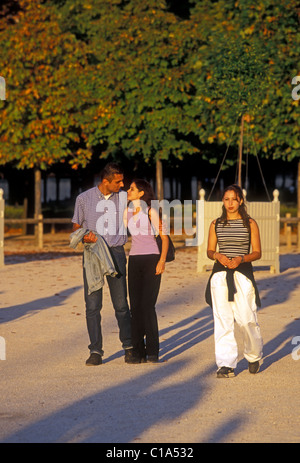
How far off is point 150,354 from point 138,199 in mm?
1518

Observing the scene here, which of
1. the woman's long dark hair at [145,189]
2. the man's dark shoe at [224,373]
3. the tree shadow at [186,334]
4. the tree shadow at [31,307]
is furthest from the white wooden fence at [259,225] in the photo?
the man's dark shoe at [224,373]

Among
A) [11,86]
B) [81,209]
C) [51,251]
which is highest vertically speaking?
[11,86]

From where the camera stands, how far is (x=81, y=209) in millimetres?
9438

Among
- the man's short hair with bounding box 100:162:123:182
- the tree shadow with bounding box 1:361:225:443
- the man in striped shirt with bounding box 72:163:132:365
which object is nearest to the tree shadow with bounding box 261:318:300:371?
the tree shadow with bounding box 1:361:225:443

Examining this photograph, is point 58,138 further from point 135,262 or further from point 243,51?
point 135,262

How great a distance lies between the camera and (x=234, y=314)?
28.9 feet

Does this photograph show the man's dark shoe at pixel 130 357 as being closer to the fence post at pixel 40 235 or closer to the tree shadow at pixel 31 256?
the tree shadow at pixel 31 256

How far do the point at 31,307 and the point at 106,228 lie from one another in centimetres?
488

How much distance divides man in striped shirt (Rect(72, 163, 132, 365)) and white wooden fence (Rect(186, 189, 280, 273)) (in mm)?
9877

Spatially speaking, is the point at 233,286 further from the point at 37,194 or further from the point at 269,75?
the point at 37,194

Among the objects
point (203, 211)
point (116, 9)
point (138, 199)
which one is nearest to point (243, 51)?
point (203, 211)

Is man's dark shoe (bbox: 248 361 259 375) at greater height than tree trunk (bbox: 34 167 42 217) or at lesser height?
lesser

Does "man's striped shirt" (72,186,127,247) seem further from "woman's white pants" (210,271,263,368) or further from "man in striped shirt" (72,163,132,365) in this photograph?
"woman's white pants" (210,271,263,368)

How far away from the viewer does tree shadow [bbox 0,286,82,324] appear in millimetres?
13016
